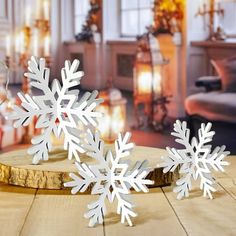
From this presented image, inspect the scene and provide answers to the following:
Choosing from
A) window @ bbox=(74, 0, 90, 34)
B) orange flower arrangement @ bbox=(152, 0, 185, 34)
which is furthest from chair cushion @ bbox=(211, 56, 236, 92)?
window @ bbox=(74, 0, 90, 34)

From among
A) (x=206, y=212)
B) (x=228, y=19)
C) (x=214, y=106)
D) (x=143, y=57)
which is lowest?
(x=214, y=106)

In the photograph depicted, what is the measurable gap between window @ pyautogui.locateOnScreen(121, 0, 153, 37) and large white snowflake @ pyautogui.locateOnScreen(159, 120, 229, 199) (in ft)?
22.7

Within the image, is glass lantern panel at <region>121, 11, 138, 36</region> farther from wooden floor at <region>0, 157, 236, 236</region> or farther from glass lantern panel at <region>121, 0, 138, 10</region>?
wooden floor at <region>0, 157, 236, 236</region>

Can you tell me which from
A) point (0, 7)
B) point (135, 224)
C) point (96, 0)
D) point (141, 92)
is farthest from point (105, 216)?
point (0, 7)

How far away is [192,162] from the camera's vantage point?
128 centimetres

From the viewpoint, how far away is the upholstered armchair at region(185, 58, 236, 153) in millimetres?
4465

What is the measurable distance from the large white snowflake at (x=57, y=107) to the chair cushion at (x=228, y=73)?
384 centimetres

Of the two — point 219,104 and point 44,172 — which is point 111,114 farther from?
point 44,172

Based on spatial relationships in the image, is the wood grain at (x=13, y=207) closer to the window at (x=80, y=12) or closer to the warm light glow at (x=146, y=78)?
the warm light glow at (x=146, y=78)

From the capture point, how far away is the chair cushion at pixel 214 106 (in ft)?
14.5

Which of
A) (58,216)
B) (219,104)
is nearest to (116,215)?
(58,216)

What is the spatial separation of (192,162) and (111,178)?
270 mm

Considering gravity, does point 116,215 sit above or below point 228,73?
below

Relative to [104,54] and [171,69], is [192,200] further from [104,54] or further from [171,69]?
[104,54]
